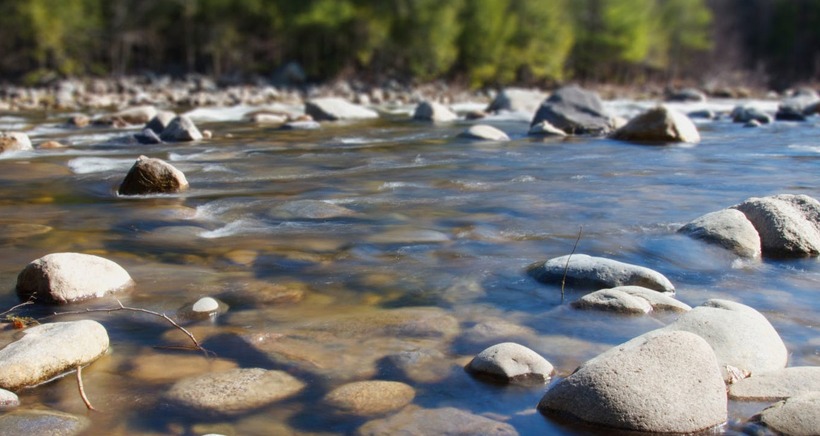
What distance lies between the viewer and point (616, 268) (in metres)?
4.25

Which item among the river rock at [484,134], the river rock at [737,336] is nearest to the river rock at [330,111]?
the river rock at [484,134]

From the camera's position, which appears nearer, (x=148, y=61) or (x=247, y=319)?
(x=247, y=319)

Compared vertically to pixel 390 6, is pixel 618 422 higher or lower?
lower

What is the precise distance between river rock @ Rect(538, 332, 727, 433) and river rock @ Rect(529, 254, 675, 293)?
125 cm

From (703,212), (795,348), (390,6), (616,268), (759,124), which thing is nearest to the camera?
(795,348)

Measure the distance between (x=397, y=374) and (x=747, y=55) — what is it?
174 feet

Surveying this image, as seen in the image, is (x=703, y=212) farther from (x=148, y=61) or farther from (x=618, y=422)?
(x=148, y=61)

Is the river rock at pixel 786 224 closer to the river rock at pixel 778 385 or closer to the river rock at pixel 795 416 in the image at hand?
the river rock at pixel 778 385

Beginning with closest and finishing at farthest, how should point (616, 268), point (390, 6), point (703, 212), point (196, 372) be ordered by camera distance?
point (196, 372) → point (616, 268) → point (703, 212) → point (390, 6)

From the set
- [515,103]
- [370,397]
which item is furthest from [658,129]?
[370,397]

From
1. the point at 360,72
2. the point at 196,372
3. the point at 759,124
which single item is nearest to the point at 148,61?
the point at 360,72

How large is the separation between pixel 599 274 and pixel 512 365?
1260 millimetres

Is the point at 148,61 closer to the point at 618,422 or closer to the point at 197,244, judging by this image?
the point at 197,244

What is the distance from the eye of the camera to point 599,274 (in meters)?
4.25
